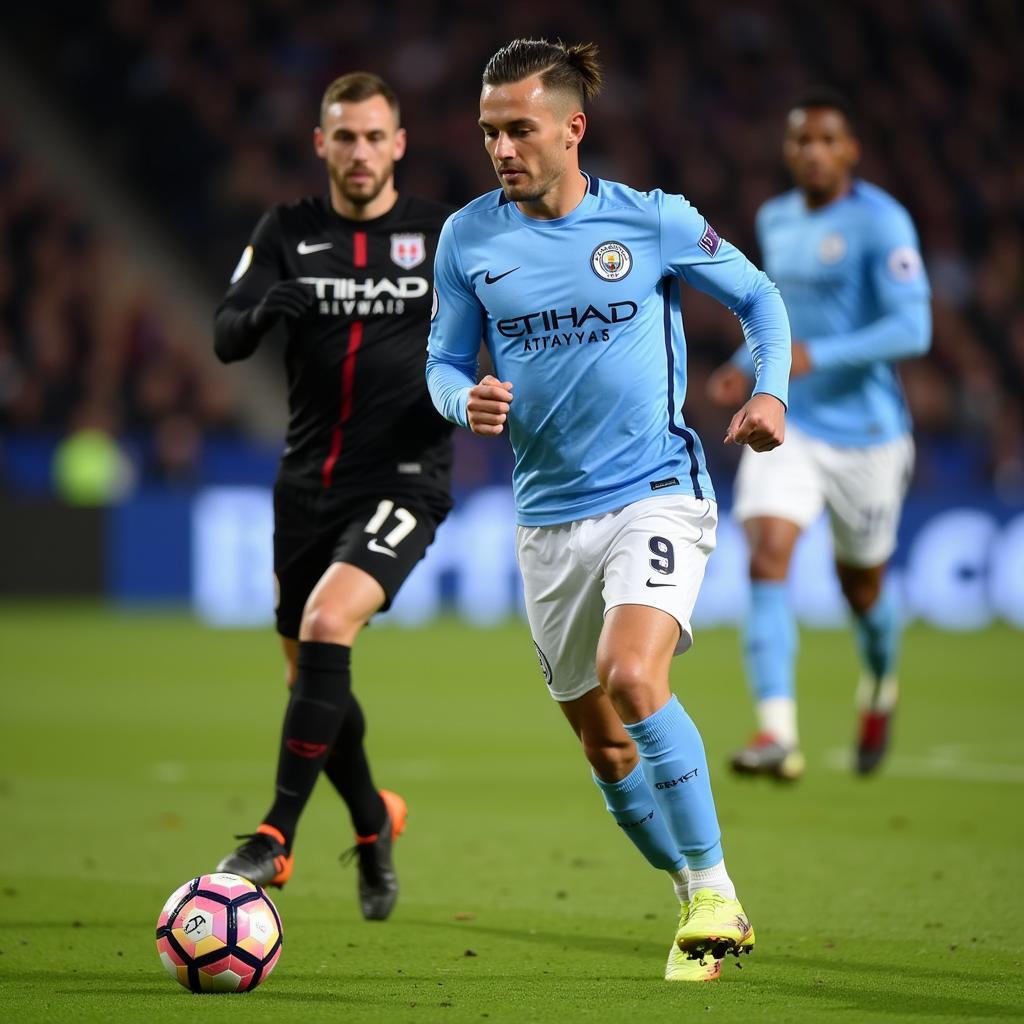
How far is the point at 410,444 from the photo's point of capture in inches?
237

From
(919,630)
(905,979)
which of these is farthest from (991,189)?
(905,979)

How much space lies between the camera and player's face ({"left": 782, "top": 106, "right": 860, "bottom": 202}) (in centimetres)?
834

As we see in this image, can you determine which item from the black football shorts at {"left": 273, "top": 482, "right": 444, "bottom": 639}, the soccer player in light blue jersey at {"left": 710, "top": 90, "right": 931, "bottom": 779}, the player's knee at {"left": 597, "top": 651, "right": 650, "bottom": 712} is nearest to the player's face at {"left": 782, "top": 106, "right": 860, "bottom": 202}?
the soccer player in light blue jersey at {"left": 710, "top": 90, "right": 931, "bottom": 779}

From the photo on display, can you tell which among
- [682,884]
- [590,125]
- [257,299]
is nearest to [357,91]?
[257,299]

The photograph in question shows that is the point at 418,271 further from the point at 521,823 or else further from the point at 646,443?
the point at 521,823

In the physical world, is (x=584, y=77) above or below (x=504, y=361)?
above

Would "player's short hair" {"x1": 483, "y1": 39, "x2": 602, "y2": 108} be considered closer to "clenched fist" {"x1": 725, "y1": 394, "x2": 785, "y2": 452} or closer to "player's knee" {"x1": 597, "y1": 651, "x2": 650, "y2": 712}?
"clenched fist" {"x1": 725, "y1": 394, "x2": 785, "y2": 452}

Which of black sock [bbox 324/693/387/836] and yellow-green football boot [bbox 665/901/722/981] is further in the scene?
black sock [bbox 324/693/387/836]

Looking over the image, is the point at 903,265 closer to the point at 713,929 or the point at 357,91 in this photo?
the point at 357,91

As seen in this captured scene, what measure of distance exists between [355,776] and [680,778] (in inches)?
66.1

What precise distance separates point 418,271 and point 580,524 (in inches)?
59.5

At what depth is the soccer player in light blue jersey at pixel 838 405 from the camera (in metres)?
8.22

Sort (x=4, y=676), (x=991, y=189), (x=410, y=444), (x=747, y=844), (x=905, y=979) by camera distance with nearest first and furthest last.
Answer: (x=905, y=979) → (x=410, y=444) → (x=747, y=844) → (x=4, y=676) → (x=991, y=189)

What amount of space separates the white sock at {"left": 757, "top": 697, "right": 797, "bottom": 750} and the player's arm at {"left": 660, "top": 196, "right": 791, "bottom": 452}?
3.25 m
